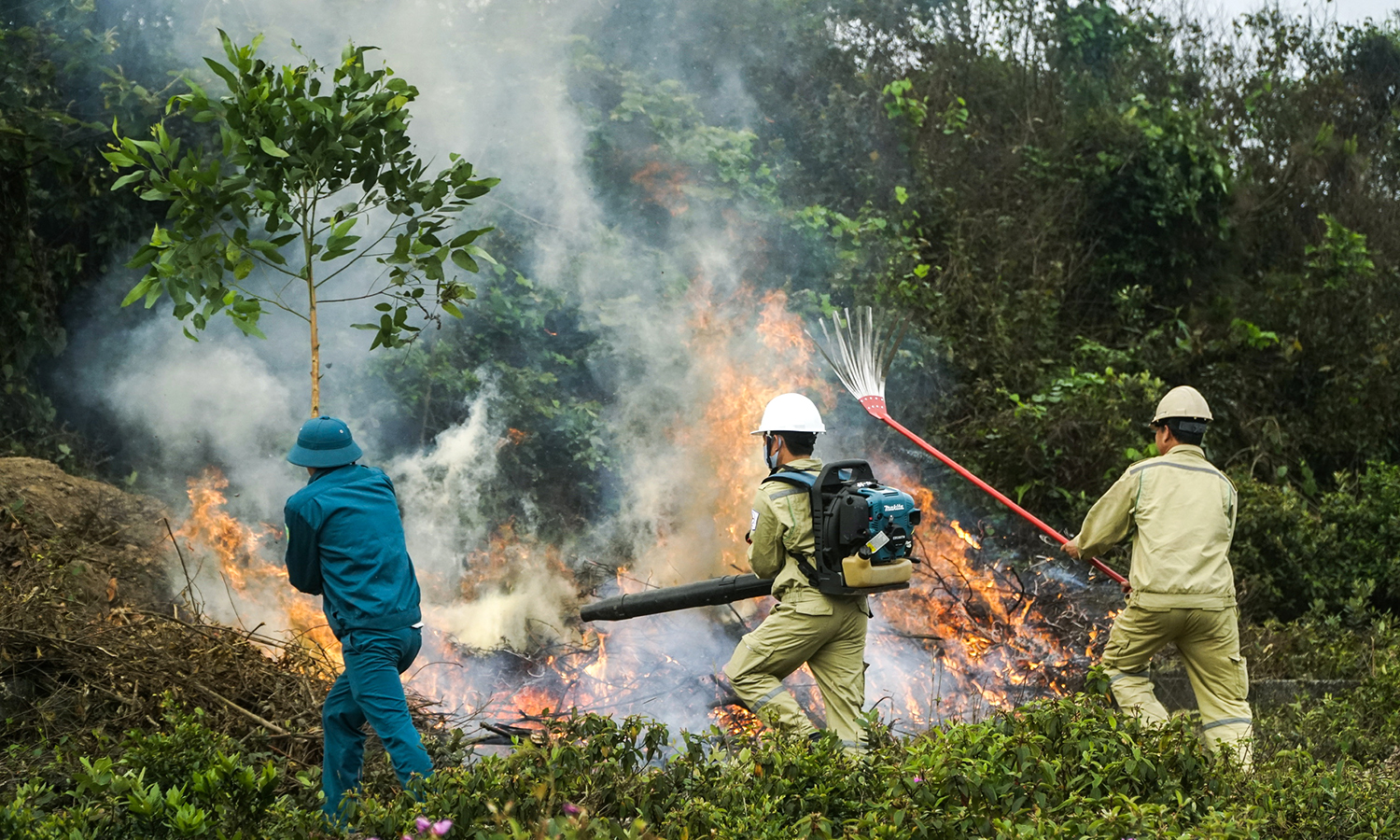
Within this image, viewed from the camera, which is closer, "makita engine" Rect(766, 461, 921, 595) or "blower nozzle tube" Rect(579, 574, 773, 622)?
"makita engine" Rect(766, 461, 921, 595)

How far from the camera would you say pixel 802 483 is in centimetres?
508

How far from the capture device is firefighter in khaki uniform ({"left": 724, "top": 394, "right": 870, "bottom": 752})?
5004mm

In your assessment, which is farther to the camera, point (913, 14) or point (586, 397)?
point (913, 14)

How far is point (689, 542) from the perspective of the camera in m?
8.07

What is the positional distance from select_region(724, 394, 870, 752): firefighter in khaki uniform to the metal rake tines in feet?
5.71

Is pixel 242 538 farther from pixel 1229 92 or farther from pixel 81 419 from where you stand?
pixel 1229 92

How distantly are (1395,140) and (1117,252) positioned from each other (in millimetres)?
4864

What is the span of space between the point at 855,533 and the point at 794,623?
1.68 ft

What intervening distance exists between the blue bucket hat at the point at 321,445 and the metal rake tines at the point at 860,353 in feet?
10.6

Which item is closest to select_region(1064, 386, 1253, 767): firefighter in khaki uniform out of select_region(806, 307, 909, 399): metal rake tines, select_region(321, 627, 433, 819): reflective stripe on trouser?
select_region(806, 307, 909, 399): metal rake tines

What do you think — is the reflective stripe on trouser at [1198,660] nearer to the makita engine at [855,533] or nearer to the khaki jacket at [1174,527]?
the khaki jacket at [1174,527]

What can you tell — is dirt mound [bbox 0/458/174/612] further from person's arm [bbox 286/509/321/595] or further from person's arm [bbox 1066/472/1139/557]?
person's arm [bbox 1066/472/1139/557]

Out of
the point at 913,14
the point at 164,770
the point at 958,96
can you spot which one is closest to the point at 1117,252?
the point at 958,96

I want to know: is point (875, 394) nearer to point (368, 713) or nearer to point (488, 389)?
point (488, 389)
